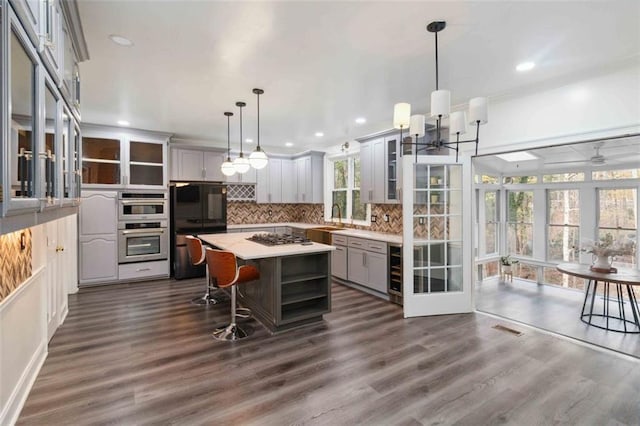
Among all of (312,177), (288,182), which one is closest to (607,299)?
(312,177)

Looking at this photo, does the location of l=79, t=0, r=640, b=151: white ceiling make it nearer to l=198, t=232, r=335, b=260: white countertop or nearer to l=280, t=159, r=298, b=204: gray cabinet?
l=198, t=232, r=335, b=260: white countertop

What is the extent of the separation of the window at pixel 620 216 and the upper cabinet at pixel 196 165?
254 inches

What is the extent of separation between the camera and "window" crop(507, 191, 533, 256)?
6.03m

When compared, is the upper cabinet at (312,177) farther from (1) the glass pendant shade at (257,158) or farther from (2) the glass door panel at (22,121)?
(2) the glass door panel at (22,121)

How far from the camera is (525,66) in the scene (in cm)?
297

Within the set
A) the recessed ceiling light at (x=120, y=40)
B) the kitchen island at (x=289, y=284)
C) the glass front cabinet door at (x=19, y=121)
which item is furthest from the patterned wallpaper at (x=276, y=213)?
the glass front cabinet door at (x=19, y=121)

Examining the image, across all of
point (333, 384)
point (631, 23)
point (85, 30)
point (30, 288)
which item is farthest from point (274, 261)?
point (631, 23)

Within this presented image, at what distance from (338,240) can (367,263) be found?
2.56 feet

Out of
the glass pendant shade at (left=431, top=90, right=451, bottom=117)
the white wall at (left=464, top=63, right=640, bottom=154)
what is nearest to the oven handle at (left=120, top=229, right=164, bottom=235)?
the glass pendant shade at (left=431, top=90, right=451, bottom=117)

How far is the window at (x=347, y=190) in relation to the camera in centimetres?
618

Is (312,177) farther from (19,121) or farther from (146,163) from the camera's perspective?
(19,121)

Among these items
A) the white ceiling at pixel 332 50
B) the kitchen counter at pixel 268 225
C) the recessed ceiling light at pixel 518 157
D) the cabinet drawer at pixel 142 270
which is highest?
the white ceiling at pixel 332 50

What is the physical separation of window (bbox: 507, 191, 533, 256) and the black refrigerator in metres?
5.57

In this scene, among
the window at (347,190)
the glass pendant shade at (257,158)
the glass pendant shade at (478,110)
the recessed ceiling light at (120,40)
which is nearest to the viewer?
the recessed ceiling light at (120,40)
